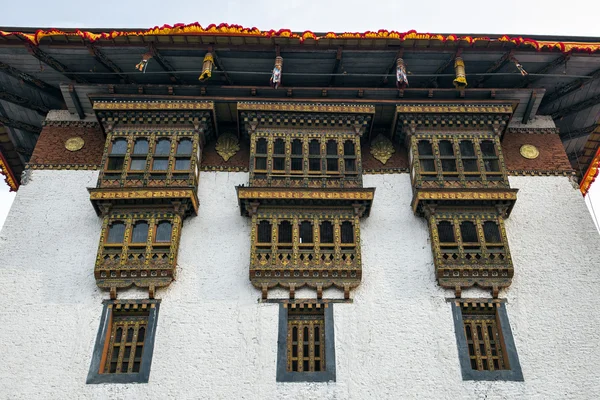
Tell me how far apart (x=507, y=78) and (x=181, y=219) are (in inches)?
353

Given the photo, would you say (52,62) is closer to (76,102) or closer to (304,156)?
(76,102)

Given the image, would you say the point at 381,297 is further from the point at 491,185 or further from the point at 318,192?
the point at 491,185

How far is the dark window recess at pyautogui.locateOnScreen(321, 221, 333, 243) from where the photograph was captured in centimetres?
1287

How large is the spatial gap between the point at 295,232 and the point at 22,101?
8.30 meters

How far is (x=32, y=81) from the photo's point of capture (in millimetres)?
15148

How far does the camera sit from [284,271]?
12.3 m

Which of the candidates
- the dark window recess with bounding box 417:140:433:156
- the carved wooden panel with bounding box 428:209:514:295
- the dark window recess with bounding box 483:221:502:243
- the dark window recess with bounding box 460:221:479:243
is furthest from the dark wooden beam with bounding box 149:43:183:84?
the dark window recess with bounding box 483:221:502:243

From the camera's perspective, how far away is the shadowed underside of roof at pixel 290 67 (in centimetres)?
1396

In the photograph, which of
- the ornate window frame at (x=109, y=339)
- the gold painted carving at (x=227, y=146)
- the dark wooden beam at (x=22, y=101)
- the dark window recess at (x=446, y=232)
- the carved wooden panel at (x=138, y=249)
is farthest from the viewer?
the dark wooden beam at (x=22, y=101)

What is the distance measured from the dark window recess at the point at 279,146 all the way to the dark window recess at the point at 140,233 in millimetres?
3457

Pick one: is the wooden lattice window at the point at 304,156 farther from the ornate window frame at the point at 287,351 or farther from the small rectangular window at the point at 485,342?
the small rectangular window at the point at 485,342

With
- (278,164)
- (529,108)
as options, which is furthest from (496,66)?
(278,164)

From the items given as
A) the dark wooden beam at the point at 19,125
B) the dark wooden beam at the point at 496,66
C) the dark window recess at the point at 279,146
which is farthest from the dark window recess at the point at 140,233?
the dark wooden beam at the point at 496,66

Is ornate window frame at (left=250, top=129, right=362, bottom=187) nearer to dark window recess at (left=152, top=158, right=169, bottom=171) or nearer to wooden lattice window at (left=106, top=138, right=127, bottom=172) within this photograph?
dark window recess at (left=152, top=158, right=169, bottom=171)
